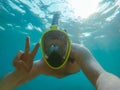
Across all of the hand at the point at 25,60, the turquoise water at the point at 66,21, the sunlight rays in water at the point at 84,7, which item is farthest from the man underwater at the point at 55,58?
the sunlight rays in water at the point at 84,7

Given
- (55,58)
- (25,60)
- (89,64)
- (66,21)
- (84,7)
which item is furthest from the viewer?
(66,21)

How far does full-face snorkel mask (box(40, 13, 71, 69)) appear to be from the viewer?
4465mm

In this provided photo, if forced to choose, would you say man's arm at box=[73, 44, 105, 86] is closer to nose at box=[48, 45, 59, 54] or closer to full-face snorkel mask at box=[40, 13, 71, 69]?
full-face snorkel mask at box=[40, 13, 71, 69]

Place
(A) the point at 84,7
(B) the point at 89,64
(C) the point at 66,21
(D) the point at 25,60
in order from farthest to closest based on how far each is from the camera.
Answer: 1. (C) the point at 66,21
2. (A) the point at 84,7
3. (D) the point at 25,60
4. (B) the point at 89,64

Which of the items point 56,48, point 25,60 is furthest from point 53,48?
point 25,60

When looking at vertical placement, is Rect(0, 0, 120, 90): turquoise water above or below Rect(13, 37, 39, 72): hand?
above

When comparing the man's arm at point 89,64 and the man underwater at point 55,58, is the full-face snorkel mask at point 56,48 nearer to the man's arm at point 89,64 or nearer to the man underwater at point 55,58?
the man underwater at point 55,58

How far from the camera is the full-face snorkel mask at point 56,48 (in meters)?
4.46

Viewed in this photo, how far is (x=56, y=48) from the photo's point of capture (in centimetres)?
452

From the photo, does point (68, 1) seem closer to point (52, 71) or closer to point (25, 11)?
point (25, 11)

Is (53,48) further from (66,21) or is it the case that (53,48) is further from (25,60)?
(66,21)

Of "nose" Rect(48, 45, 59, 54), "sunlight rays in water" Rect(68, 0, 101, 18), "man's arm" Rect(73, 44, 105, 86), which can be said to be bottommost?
"man's arm" Rect(73, 44, 105, 86)

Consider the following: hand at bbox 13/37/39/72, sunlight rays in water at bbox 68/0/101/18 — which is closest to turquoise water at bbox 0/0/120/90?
sunlight rays in water at bbox 68/0/101/18

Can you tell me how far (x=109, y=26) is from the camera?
2159 centimetres
